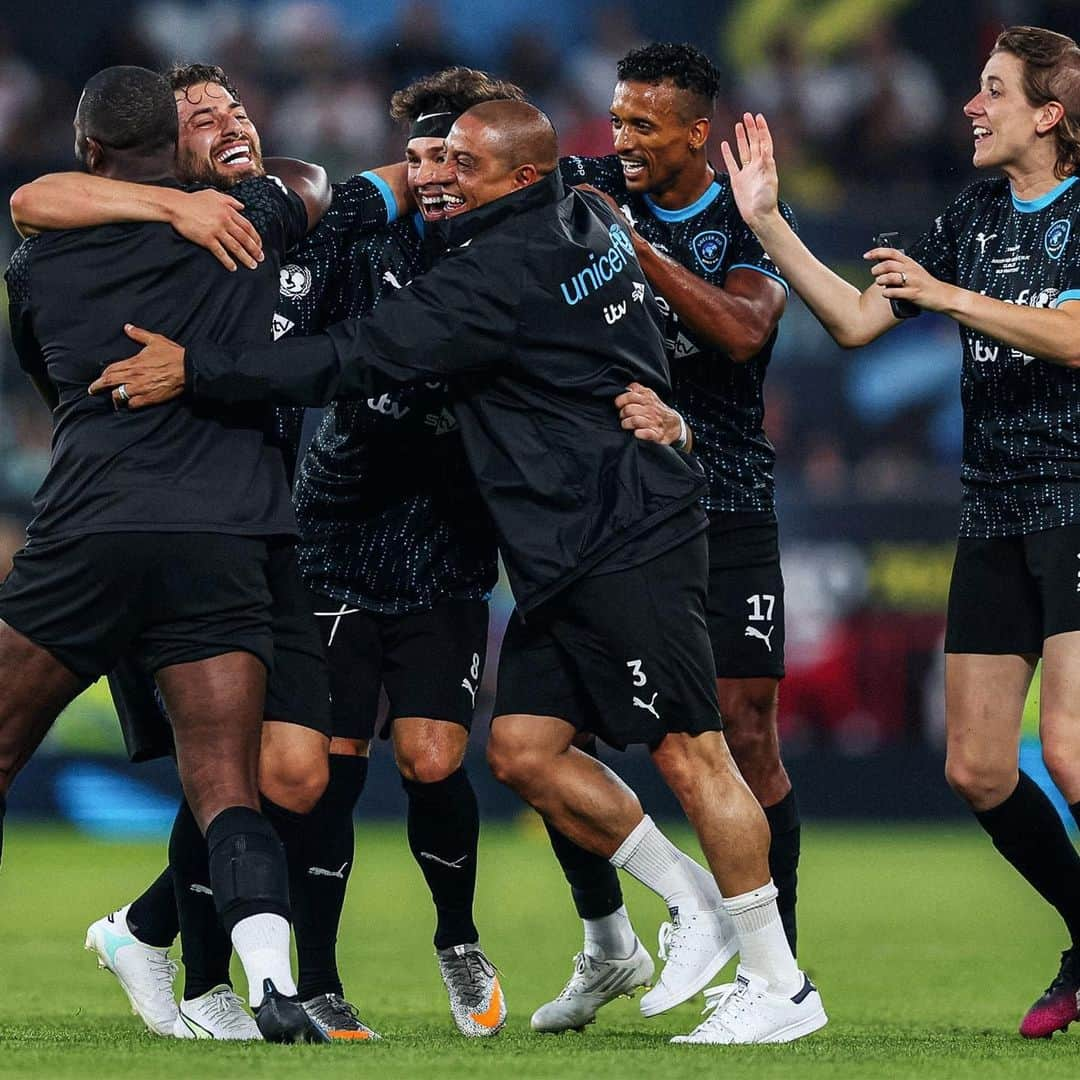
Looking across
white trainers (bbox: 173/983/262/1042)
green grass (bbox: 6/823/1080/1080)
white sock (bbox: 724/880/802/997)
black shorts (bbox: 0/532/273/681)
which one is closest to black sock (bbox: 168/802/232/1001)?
white trainers (bbox: 173/983/262/1042)

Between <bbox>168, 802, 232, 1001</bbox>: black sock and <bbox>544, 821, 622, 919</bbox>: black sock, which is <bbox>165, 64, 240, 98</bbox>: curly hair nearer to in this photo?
<bbox>168, 802, 232, 1001</bbox>: black sock

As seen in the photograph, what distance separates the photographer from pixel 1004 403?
5.68 m

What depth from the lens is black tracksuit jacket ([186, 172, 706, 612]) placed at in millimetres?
5102

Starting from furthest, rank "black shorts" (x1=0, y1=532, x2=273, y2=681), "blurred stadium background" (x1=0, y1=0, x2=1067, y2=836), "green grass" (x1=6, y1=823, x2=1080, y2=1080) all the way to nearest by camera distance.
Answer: "blurred stadium background" (x1=0, y1=0, x2=1067, y2=836), "black shorts" (x1=0, y1=532, x2=273, y2=681), "green grass" (x1=6, y1=823, x2=1080, y2=1080)

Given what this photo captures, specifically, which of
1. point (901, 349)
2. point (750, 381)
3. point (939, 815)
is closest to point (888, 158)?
point (901, 349)

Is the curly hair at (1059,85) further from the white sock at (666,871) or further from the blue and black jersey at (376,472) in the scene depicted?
the white sock at (666,871)

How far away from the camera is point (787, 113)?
15750 millimetres

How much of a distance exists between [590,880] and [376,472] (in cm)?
139

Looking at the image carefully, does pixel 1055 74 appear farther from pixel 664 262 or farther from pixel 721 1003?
pixel 721 1003

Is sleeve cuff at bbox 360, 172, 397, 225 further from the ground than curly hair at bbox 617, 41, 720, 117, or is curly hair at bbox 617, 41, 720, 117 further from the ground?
curly hair at bbox 617, 41, 720, 117

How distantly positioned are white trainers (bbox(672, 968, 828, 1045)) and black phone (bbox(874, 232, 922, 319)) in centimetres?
193

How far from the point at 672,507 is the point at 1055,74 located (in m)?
1.71

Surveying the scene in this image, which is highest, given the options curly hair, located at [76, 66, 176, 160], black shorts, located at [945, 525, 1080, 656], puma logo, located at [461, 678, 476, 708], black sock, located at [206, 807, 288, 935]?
curly hair, located at [76, 66, 176, 160]

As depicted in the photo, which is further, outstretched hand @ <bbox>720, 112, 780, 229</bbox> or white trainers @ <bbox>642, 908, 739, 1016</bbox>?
outstretched hand @ <bbox>720, 112, 780, 229</bbox>
